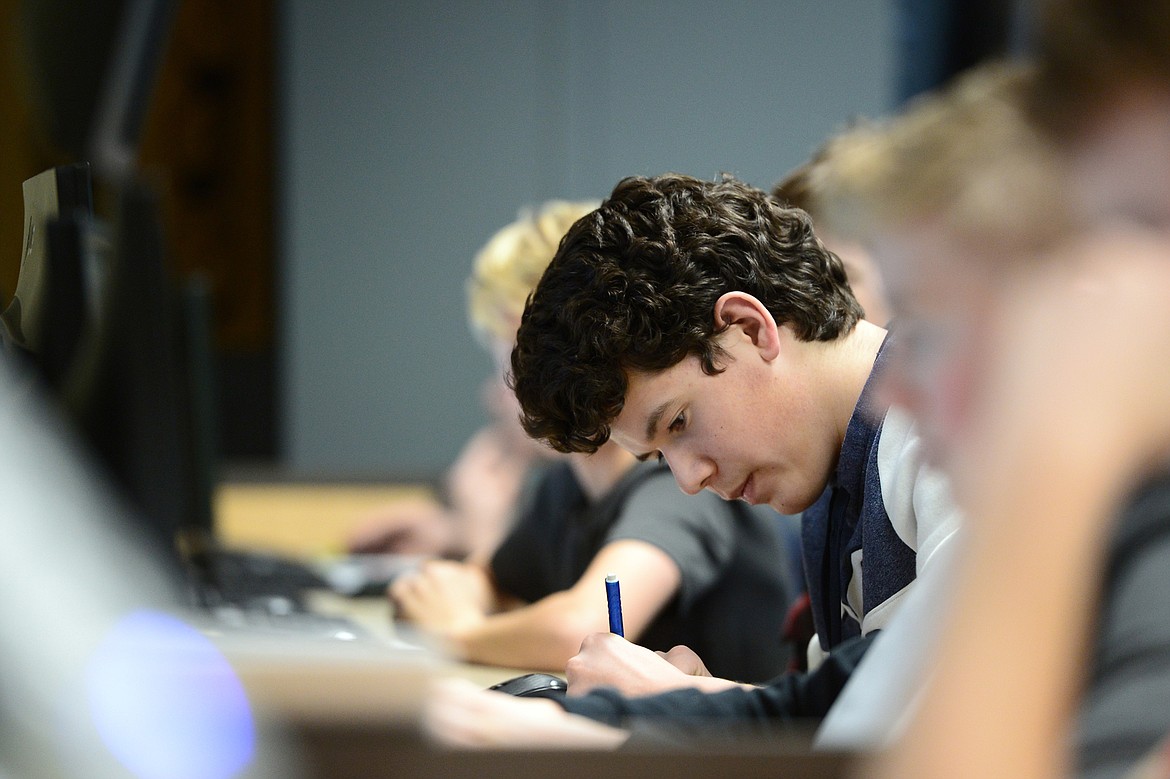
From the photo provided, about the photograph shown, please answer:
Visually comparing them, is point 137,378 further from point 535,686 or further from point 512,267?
point 512,267

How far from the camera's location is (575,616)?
1015 millimetres

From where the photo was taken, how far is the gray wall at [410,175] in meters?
2.59

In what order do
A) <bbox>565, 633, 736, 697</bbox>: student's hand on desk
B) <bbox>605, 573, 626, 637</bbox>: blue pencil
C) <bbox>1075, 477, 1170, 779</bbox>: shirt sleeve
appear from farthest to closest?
1. <bbox>605, 573, 626, 637</bbox>: blue pencil
2. <bbox>565, 633, 736, 697</bbox>: student's hand on desk
3. <bbox>1075, 477, 1170, 779</bbox>: shirt sleeve

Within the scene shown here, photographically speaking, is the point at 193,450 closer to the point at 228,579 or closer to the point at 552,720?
the point at 228,579

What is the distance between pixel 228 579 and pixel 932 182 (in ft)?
3.90

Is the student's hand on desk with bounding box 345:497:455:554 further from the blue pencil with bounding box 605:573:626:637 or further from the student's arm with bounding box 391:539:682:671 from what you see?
the blue pencil with bounding box 605:573:626:637

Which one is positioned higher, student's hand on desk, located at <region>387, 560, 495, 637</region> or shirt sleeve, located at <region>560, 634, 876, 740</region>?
student's hand on desk, located at <region>387, 560, 495, 637</region>

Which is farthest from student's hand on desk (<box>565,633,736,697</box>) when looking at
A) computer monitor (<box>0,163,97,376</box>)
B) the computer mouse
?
computer monitor (<box>0,163,97,376</box>)

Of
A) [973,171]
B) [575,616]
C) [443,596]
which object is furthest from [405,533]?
[973,171]

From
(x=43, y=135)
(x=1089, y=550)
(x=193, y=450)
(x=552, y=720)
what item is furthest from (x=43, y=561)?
(x=193, y=450)

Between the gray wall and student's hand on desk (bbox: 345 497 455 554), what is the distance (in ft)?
1.05

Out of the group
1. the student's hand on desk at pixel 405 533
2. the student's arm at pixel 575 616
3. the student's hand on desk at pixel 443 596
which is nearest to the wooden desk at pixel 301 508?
the student's hand on desk at pixel 405 533

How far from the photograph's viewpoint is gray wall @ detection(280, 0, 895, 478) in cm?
259

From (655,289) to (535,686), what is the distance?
300 millimetres
